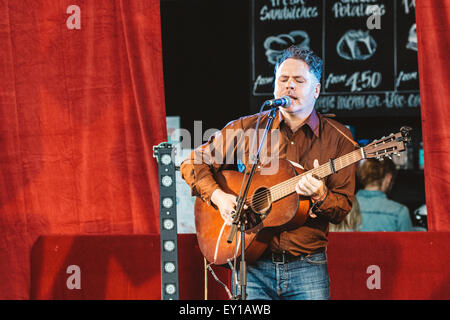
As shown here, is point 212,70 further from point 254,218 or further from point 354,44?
point 254,218

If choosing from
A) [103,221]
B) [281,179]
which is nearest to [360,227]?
[281,179]

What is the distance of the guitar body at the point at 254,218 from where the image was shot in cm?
282

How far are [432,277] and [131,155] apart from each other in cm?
Result: 221

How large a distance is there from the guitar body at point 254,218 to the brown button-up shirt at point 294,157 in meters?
0.06

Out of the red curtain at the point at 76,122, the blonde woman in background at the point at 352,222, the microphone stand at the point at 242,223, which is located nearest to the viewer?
the microphone stand at the point at 242,223

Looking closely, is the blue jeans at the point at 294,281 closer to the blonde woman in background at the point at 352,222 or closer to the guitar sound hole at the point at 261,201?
the guitar sound hole at the point at 261,201

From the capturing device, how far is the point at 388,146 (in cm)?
272

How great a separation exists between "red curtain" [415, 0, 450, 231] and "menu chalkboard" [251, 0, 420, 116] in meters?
1.49

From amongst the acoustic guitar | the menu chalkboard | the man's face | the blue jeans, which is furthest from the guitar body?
the menu chalkboard

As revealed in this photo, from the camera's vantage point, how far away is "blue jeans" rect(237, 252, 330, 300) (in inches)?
107

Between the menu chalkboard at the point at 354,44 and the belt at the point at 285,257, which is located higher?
the menu chalkboard at the point at 354,44

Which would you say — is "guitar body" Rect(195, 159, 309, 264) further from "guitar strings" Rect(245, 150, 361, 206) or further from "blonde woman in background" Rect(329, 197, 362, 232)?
"blonde woman in background" Rect(329, 197, 362, 232)

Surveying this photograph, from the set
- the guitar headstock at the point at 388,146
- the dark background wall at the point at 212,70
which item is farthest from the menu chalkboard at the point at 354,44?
the guitar headstock at the point at 388,146

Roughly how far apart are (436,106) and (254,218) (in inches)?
62.1
